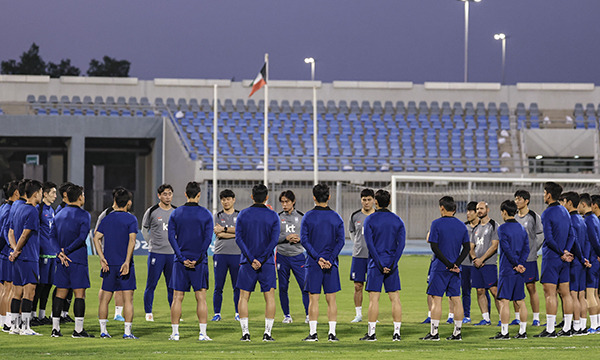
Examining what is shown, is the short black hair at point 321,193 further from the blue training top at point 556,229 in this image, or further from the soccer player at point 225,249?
the blue training top at point 556,229

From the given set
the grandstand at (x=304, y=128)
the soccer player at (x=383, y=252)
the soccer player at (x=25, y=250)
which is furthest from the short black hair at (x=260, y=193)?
the grandstand at (x=304, y=128)

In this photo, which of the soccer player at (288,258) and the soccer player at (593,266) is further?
the soccer player at (288,258)

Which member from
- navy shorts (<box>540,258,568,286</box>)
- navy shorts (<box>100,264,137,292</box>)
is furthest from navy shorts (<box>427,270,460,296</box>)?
navy shorts (<box>100,264,137,292</box>)

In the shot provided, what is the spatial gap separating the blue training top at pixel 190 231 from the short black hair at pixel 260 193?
22.9 inches

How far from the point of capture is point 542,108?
45.1 meters

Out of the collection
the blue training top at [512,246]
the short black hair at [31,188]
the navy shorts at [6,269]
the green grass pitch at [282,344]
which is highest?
the short black hair at [31,188]

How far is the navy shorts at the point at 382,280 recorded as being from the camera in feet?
34.7

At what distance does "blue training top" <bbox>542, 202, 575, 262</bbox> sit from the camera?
1115 centimetres

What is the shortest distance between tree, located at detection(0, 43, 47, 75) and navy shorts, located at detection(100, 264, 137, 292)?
6065 cm

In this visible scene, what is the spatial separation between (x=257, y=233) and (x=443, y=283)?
90.4 inches

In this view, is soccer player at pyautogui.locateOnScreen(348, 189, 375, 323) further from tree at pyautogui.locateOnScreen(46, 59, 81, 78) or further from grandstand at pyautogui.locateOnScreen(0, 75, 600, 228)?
tree at pyautogui.locateOnScreen(46, 59, 81, 78)

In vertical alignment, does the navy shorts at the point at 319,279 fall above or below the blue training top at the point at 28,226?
below

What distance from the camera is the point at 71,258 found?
34.9 ft

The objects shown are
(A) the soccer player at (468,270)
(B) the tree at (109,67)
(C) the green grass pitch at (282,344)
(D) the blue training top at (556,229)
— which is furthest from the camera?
(B) the tree at (109,67)
